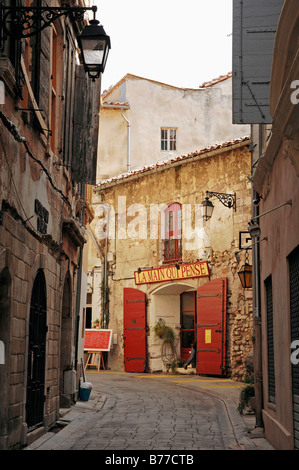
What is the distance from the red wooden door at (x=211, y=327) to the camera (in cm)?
1972

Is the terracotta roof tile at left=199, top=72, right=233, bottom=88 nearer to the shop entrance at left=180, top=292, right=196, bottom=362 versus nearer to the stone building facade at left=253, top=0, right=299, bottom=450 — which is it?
the shop entrance at left=180, top=292, right=196, bottom=362

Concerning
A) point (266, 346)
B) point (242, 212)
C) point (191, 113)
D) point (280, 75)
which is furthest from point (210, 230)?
point (280, 75)

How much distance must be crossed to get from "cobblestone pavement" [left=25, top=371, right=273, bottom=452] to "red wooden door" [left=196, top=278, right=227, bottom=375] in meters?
2.02

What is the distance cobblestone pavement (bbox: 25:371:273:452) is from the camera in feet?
28.6

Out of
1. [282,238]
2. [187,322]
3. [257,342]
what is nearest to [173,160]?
[187,322]

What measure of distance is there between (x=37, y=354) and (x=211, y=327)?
11.2m

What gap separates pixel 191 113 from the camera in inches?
1106

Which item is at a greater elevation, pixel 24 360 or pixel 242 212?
pixel 242 212

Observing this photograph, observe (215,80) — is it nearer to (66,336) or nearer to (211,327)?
(211,327)

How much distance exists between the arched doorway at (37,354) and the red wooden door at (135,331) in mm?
12782

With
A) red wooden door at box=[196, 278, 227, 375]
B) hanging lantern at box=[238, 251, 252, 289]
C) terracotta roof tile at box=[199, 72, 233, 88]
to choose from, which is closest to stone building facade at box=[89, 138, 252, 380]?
red wooden door at box=[196, 278, 227, 375]

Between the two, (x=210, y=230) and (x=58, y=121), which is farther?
(x=210, y=230)
